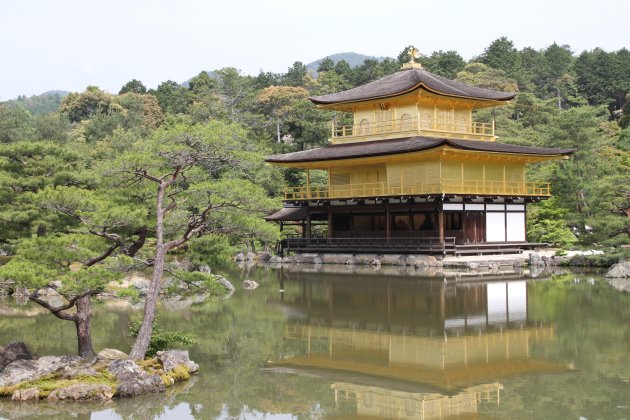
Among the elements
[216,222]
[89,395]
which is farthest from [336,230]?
[89,395]

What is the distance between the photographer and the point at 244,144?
2148 centimetres

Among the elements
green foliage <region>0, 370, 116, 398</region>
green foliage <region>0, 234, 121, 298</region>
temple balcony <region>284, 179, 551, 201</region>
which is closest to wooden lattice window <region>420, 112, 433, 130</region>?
temple balcony <region>284, 179, 551, 201</region>

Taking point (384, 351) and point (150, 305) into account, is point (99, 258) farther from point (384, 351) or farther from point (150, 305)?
point (384, 351)

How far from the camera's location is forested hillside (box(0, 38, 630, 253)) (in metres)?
13.0

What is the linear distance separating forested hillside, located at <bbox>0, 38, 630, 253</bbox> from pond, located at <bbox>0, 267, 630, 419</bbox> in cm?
232

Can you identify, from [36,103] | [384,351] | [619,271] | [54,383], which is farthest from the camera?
[36,103]

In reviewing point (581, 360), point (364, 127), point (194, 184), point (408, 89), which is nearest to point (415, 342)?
point (581, 360)

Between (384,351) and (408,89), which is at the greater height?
(408,89)

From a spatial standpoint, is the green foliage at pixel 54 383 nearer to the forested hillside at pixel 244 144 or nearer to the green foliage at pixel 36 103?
the forested hillside at pixel 244 144

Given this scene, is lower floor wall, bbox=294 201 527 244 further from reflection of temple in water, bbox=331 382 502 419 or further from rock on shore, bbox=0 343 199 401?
rock on shore, bbox=0 343 199 401

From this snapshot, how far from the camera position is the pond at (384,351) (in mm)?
10492

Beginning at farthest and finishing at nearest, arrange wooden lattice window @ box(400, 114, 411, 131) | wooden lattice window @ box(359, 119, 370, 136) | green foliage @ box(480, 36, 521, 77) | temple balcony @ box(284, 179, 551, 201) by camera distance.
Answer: green foliage @ box(480, 36, 521, 77) < wooden lattice window @ box(359, 119, 370, 136) < wooden lattice window @ box(400, 114, 411, 131) < temple balcony @ box(284, 179, 551, 201)

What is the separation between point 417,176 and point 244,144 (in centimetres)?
1590

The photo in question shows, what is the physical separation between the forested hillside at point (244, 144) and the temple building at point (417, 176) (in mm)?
2727
